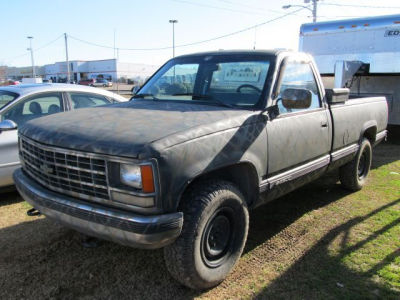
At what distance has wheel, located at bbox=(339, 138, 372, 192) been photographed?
5.37m

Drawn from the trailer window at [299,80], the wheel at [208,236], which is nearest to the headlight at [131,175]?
the wheel at [208,236]

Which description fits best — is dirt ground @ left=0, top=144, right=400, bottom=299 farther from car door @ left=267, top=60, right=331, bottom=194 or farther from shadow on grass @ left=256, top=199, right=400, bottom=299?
car door @ left=267, top=60, right=331, bottom=194

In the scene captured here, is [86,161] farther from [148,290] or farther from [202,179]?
[148,290]

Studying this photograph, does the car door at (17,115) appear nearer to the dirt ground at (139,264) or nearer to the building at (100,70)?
the dirt ground at (139,264)

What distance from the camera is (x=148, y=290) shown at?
3035 mm

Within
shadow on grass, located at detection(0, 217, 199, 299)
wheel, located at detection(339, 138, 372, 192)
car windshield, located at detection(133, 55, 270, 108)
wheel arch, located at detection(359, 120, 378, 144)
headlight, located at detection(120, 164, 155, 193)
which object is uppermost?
car windshield, located at detection(133, 55, 270, 108)

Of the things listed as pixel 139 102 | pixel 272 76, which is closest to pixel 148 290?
pixel 139 102

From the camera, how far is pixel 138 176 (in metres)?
2.48

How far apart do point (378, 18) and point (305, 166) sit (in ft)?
20.4

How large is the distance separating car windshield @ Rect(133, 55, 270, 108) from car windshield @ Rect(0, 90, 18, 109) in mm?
1902

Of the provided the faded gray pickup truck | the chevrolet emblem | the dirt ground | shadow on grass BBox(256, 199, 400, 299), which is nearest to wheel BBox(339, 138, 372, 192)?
the dirt ground

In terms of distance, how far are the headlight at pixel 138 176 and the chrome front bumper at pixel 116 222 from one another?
0.20 m

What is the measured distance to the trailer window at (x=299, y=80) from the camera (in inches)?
148

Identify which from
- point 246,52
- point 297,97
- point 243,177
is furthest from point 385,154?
point 243,177
